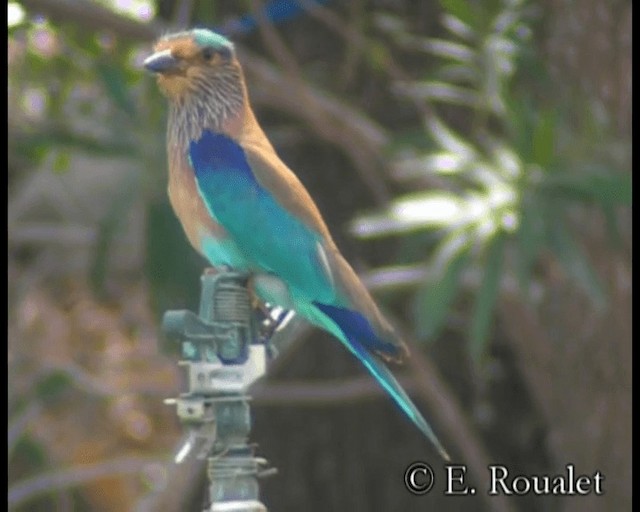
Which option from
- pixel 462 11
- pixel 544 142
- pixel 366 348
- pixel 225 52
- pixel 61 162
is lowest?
pixel 366 348

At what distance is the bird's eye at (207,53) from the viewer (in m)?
3.84

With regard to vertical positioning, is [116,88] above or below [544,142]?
above

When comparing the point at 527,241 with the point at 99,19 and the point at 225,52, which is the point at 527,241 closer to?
the point at 225,52

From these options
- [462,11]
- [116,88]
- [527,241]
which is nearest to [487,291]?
[527,241]

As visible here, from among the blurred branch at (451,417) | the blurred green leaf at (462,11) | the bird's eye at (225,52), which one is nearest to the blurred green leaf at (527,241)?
the blurred green leaf at (462,11)

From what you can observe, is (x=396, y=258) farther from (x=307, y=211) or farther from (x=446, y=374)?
(x=307, y=211)

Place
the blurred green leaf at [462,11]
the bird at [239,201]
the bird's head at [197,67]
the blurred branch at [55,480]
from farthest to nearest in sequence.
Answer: the blurred branch at [55,480] < the blurred green leaf at [462,11] < the bird's head at [197,67] < the bird at [239,201]

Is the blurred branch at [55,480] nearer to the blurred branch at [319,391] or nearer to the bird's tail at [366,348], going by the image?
the blurred branch at [319,391]

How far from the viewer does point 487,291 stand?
5309 millimetres

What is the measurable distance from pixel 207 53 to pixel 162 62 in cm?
15

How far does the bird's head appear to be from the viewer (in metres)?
3.78

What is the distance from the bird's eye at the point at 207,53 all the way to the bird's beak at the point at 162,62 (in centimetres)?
8

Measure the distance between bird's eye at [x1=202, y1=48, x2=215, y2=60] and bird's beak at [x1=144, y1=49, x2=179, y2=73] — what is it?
0.08 m

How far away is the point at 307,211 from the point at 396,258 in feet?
9.12
